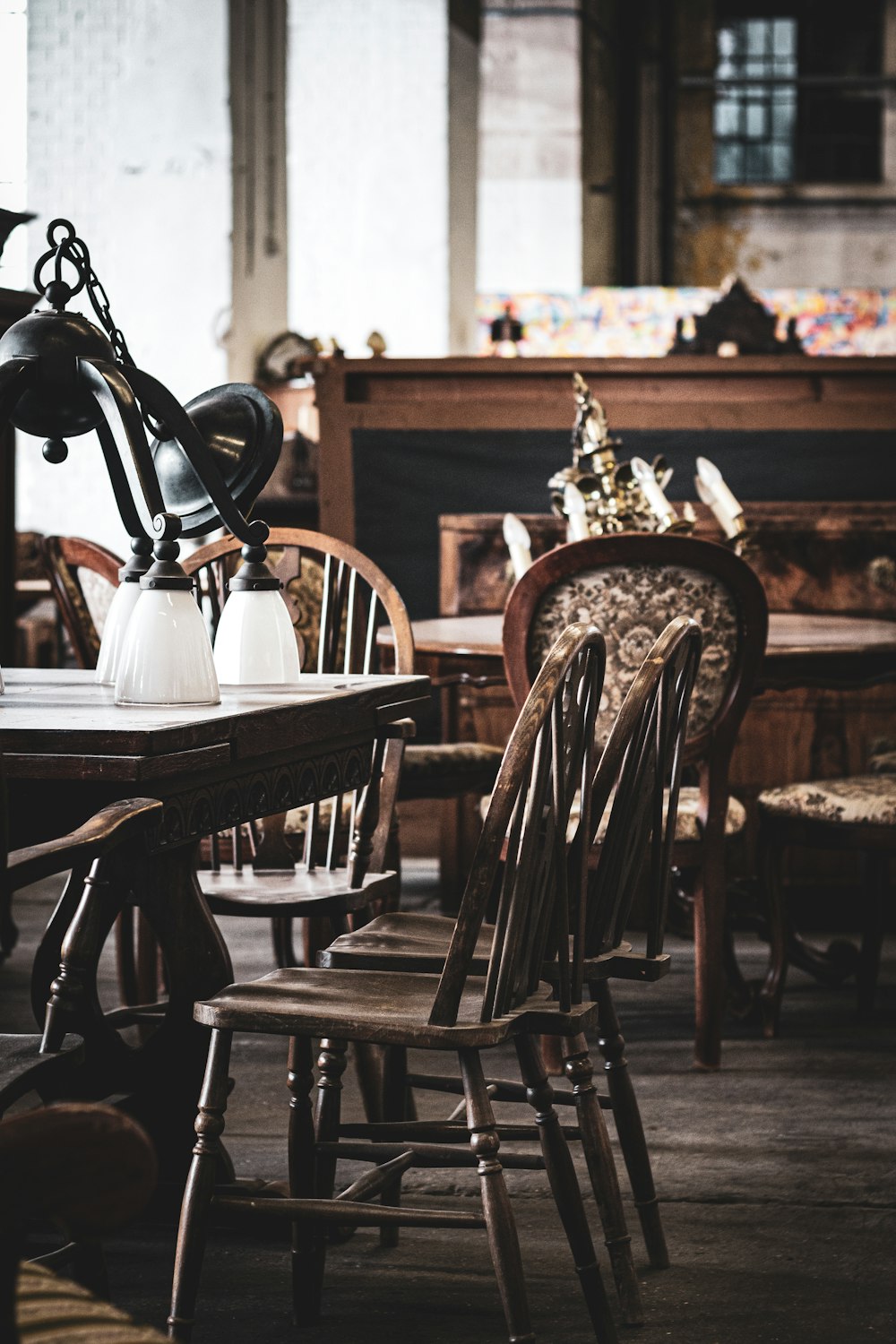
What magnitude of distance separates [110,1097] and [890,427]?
4314 millimetres

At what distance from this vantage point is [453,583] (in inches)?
200

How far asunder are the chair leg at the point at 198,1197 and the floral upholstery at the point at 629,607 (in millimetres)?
1398

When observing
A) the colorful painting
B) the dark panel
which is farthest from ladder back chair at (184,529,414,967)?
the colorful painting

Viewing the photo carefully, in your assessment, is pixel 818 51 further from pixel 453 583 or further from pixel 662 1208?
pixel 662 1208

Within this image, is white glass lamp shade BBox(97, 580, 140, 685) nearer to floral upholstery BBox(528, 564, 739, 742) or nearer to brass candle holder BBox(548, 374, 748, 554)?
floral upholstery BBox(528, 564, 739, 742)

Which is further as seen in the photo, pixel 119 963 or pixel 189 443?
pixel 119 963

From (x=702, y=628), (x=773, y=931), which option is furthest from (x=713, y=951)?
(x=702, y=628)

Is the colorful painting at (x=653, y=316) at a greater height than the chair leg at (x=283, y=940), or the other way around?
the colorful painting at (x=653, y=316)

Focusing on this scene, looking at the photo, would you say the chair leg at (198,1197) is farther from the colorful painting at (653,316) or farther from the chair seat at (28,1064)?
the colorful painting at (653,316)

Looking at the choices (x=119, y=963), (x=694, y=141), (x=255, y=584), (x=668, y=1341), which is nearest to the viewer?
(x=668, y=1341)

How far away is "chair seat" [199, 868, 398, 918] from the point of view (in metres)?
2.49

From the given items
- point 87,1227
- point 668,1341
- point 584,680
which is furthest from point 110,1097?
point 87,1227

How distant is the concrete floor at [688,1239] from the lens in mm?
2035

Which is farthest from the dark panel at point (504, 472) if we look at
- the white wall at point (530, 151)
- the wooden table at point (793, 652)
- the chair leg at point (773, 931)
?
the white wall at point (530, 151)
